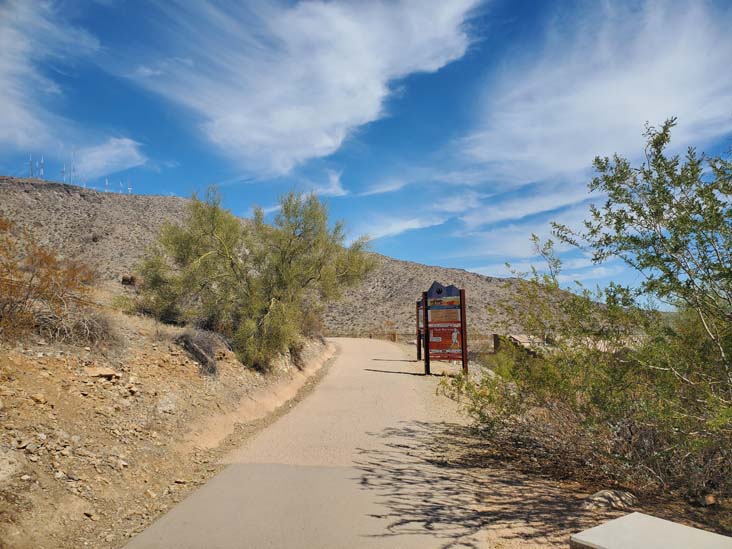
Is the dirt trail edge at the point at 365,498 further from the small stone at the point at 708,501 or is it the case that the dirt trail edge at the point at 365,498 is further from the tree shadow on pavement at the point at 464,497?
the small stone at the point at 708,501

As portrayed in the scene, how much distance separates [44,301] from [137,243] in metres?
49.4

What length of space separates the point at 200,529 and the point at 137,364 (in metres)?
4.56

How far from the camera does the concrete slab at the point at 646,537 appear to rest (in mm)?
3035

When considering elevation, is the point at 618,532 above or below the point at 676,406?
below

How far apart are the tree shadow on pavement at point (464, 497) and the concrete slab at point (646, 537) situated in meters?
1.31

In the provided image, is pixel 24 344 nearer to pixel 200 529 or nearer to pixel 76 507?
pixel 76 507

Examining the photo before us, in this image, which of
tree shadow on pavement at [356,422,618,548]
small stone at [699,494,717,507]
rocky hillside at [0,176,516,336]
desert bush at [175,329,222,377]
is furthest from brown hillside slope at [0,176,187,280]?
small stone at [699,494,717,507]

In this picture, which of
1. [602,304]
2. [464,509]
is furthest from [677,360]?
[464,509]

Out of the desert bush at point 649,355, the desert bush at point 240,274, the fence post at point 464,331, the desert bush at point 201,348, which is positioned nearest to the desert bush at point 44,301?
the desert bush at point 201,348

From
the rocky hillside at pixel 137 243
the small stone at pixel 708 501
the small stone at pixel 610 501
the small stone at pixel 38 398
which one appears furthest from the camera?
the rocky hillside at pixel 137 243

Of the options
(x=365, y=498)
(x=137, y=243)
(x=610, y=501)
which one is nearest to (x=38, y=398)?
(x=365, y=498)

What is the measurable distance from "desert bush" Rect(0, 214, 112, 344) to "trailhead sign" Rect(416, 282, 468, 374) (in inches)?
424

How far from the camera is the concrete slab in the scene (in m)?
3.04

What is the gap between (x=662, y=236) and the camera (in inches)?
210
